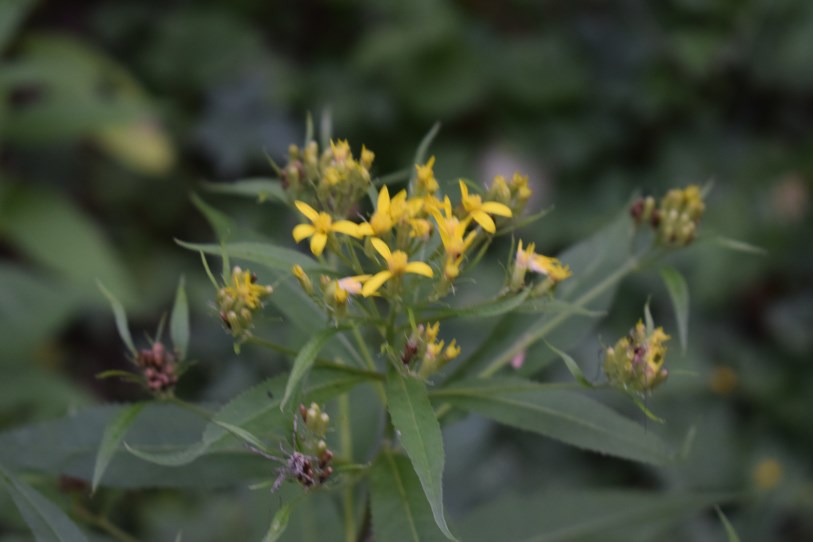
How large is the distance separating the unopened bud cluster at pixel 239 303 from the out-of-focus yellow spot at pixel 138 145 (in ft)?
8.38

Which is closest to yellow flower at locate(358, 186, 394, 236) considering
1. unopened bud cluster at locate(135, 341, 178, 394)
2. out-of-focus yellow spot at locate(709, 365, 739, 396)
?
unopened bud cluster at locate(135, 341, 178, 394)

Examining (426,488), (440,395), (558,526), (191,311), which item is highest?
(426,488)

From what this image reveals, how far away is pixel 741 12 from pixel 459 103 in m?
1.23

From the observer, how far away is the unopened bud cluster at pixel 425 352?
1087 mm

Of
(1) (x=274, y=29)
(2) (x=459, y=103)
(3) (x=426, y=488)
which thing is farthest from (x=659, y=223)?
(1) (x=274, y=29)

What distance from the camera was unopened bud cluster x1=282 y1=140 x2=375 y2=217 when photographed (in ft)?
3.92

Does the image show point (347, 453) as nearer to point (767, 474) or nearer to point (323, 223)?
point (323, 223)

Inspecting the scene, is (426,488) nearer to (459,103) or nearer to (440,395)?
(440,395)

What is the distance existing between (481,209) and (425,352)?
0.19 m

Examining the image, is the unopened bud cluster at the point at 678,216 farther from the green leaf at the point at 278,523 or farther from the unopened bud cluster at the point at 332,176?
the green leaf at the point at 278,523

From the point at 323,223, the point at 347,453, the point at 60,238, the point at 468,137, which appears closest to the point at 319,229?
the point at 323,223

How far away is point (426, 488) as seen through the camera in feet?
3.14

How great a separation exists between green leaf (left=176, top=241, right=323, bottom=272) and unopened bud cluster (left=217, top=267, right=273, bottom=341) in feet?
0.08

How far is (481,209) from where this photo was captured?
3.76 feet
